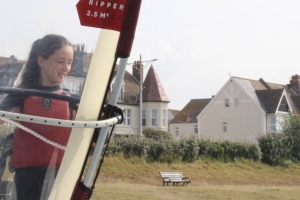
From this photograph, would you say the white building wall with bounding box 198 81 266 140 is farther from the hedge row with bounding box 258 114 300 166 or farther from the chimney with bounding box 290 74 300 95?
the hedge row with bounding box 258 114 300 166

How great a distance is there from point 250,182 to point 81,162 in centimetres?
1906

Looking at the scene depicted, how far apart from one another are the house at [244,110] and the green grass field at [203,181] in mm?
13888

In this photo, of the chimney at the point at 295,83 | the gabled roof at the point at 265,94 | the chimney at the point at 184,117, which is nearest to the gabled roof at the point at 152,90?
the gabled roof at the point at 265,94

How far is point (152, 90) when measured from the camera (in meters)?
37.4

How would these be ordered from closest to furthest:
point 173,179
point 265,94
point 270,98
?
1. point 173,179
2. point 270,98
3. point 265,94

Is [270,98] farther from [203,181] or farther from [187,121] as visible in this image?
[203,181]

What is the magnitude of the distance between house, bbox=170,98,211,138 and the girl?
4624 centimetres

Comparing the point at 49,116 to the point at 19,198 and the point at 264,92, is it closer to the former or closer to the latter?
the point at 19,198

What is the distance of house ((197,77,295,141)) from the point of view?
3947 cm

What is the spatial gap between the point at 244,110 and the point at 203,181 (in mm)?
21970

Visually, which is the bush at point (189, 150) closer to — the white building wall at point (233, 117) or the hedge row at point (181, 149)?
the hedge row at point (181, 149)

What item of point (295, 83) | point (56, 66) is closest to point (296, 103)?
point (295, 83)

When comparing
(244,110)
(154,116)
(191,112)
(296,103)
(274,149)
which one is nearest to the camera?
(274,149)

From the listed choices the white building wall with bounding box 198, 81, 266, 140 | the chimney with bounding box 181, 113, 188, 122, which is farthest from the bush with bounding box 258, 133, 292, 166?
the chimney with bounding box 181, 113, 188, 122
